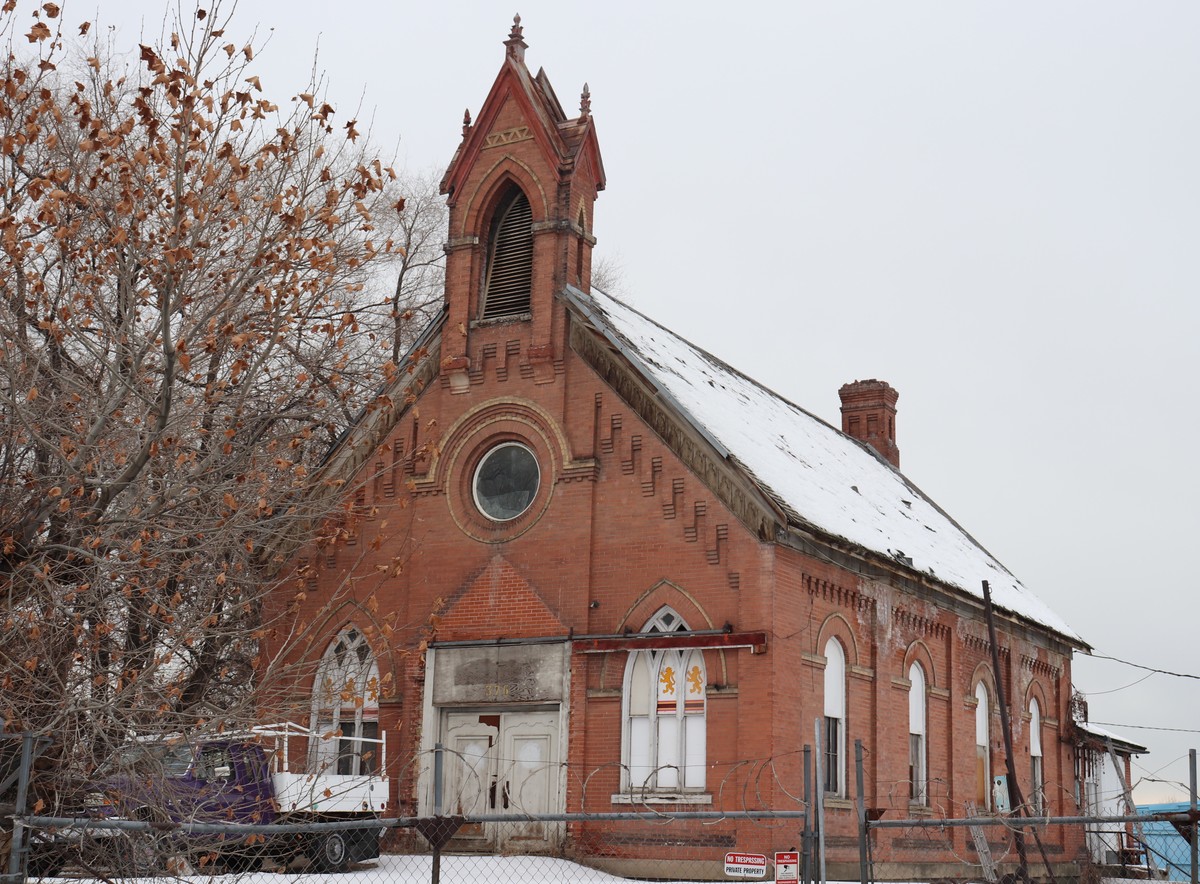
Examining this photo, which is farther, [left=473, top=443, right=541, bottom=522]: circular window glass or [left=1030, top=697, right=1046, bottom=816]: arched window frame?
[left=1030, top=697, right=1046, bottom=816]: arched window frame

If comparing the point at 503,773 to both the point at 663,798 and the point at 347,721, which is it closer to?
the point at 663,798

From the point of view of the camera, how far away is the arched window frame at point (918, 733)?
26.5m

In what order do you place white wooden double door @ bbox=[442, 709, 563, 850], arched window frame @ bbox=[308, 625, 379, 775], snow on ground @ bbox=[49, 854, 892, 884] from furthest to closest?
1. arched window frame @ bbox=[308, 625, 379, 775]
2. white wooden double door @ bbox=[442, 709, 563, 850]
3. snow on ground @ bbox=[49, 854, 892, 884]

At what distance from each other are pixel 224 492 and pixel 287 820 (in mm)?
7527

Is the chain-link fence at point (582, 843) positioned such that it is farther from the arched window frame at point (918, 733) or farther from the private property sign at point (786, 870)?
the private property sign at point (786, 870)

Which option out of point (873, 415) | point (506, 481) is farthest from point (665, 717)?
point (873, 415)

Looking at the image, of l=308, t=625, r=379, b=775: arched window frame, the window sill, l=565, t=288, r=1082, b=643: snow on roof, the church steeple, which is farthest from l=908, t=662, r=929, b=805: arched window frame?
l=308, t=625, r=379, b=775: arched window frame

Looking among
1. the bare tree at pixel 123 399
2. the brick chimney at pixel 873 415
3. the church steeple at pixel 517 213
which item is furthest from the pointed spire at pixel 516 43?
the brick chimney at pixel 873 415

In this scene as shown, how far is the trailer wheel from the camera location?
19.7m

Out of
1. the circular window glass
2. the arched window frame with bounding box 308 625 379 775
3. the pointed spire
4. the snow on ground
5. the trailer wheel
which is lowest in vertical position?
the snow on ground

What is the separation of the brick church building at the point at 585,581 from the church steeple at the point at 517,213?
0.05 metres

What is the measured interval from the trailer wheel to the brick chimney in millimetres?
23025

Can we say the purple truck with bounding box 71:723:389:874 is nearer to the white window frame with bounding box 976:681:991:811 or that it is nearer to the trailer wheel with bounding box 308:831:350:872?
the trailer wheel with bounding box 308:831:350:872

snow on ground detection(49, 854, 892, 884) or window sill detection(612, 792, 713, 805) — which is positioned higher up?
window sill detection(612, 792, 713, 805)
